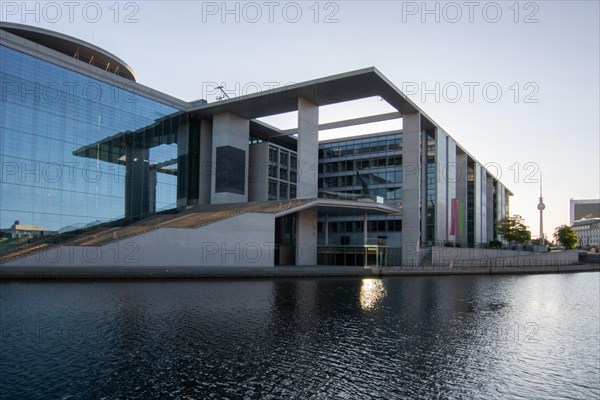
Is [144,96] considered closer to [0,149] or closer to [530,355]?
[0,149]

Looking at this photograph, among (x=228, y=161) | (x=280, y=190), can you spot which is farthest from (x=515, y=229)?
(x=228, y=161)

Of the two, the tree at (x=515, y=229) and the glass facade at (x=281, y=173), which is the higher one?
the glass facade at (x=281, y=173)

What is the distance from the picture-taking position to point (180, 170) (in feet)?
193

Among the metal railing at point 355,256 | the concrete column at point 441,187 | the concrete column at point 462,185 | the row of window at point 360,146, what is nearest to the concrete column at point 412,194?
the metal railing at point 355,256

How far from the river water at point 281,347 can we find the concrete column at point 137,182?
2551 cm

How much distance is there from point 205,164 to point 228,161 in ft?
12.6

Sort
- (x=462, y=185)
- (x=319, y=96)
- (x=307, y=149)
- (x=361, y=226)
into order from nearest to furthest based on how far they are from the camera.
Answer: (x=319, y=96)
(x=307, y=149)
(x=361, y=226)
(x=462, y=185)

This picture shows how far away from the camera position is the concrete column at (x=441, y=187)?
69.9 metres

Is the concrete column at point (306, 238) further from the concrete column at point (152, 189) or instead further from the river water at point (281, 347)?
the river water at point (281, 347)

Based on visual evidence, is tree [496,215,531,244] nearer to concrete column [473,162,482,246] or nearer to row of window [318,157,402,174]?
concrete column [473,162,482,246]

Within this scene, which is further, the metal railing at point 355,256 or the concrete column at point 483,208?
the concrete column at point 483,208

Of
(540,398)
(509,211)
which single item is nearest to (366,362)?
(540,398)

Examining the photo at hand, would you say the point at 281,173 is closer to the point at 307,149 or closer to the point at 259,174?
the point at 259,174

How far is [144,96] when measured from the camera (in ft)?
181
